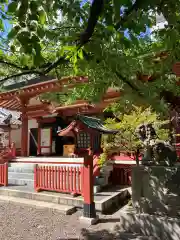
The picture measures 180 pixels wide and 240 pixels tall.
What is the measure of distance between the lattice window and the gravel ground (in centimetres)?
564

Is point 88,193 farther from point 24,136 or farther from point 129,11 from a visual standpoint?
point 24,136

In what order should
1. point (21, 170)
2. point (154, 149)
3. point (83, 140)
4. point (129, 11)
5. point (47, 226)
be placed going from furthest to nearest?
1. point (83, 140)
2. point (21, 170)
3. point (47, 226)
4. point (154, 149)
5. point (129, 11)

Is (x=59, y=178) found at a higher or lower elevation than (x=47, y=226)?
higher

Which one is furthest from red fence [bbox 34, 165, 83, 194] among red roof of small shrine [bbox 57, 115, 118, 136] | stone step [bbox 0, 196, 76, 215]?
red roof of small shrine [bbox 57, 115, 118, 136]

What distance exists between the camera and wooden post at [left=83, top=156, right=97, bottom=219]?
18.0ft

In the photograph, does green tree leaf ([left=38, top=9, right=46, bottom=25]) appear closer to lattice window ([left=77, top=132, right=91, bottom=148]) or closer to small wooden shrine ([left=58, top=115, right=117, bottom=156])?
small wooden shrine ([left=58, top=115, right=117, bottom=156])

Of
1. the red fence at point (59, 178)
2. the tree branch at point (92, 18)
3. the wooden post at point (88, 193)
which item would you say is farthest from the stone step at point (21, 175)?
the tree branch at point (92, 18)

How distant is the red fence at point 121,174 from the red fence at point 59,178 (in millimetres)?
2702

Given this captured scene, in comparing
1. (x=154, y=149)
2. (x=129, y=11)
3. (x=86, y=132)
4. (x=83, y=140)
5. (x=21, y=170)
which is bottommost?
(x=21, y=170)

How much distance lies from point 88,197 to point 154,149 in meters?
2.08

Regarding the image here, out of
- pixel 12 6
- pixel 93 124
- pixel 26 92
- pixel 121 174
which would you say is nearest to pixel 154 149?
pixel 12 6

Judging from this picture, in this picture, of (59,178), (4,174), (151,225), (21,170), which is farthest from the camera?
(21,170)

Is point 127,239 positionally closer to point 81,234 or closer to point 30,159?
point 81,234

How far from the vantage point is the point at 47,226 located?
5.16 meters
